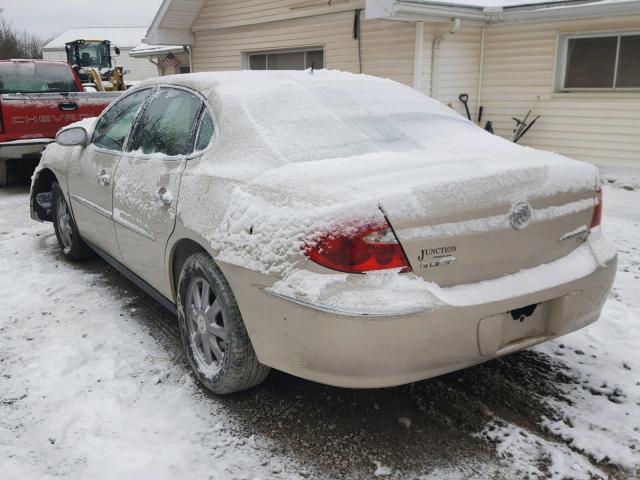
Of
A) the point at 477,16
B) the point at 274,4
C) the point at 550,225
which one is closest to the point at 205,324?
the point at 550,225

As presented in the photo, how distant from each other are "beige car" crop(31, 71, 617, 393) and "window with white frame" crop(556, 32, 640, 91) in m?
7.39

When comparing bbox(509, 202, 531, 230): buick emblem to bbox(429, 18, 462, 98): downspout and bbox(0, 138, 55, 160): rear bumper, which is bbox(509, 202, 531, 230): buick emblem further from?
bbox(429, 18, 462, 98): downspout

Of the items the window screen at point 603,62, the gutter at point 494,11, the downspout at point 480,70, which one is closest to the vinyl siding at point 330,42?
the gutter at point 494,11

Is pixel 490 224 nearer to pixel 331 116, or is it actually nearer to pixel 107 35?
pixel 331 116

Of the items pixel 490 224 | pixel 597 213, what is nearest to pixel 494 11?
pixel 597 213

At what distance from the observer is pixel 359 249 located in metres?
2.29

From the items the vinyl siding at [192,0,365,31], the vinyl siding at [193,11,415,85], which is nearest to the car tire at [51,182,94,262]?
the vinyl siding at [193,11,415,85]

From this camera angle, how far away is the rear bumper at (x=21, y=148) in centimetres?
868

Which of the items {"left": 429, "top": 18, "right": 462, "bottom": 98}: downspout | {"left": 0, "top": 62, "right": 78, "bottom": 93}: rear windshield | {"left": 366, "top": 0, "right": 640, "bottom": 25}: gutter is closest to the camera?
{"left": 366, "top": 0, "right": 640, "bottom": 25}: gutter

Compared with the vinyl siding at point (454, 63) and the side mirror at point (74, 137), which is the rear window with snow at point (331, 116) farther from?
the vinyl siding at point (454, 63)

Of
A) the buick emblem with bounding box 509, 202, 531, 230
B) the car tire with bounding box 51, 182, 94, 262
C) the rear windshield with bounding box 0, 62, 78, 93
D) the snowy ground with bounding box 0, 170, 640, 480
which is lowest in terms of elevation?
the snowy ground with bounding box 0, 170, 640, 480

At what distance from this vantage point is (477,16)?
9.99 meters

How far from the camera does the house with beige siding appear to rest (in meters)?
9.41

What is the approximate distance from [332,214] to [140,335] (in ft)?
6.75
